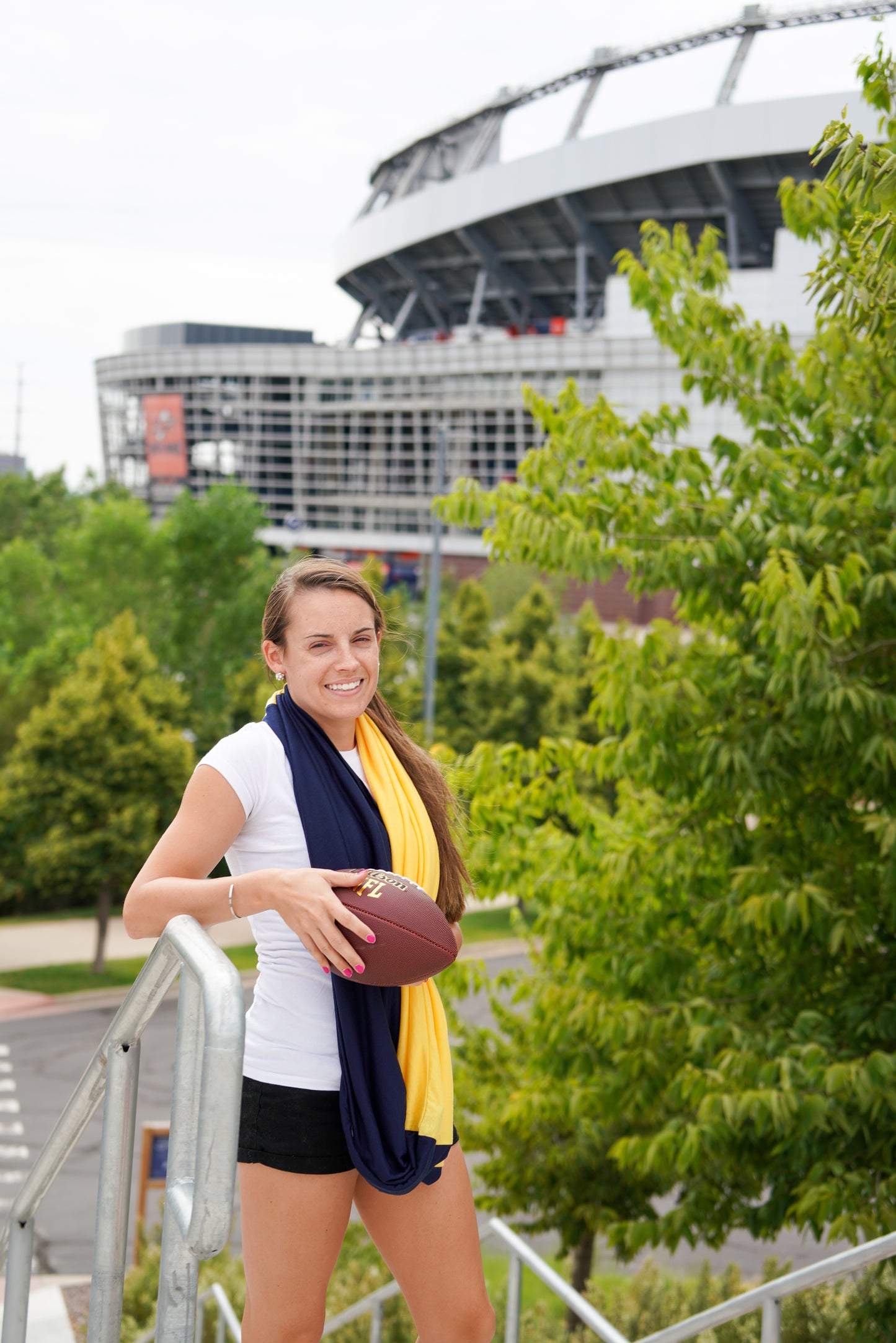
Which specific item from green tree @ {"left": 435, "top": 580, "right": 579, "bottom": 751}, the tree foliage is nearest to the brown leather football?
the tree foliage

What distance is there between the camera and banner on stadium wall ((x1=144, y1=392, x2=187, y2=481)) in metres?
72.7

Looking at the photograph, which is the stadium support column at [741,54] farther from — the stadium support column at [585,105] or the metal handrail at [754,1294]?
the metal handrail at [754,1294]

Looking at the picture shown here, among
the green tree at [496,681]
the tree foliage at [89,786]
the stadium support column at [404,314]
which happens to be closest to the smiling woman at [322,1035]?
the tree foliage at [89,786]

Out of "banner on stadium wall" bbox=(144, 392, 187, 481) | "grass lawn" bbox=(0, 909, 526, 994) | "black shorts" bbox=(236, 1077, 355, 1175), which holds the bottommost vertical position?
"grass lawn" bbox=(0, 909, 526, 994)

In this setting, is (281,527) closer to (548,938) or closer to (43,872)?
(43,872)

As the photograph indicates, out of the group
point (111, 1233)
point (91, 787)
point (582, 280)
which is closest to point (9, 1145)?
point (91, 787)

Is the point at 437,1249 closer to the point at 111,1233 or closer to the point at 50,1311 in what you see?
the point at 111,1233

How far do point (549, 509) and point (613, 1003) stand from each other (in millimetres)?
2386

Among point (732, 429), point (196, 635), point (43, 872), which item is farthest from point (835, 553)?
point (732, 429)

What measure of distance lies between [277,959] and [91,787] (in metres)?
19.5

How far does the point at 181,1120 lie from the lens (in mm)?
1747

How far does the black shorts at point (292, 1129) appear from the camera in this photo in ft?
7.52

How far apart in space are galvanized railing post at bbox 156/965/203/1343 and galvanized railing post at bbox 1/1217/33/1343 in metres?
1.01

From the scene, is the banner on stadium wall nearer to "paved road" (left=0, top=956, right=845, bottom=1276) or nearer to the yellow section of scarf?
"paved road" (left=0, top=956, right=845, bottom=1276)
